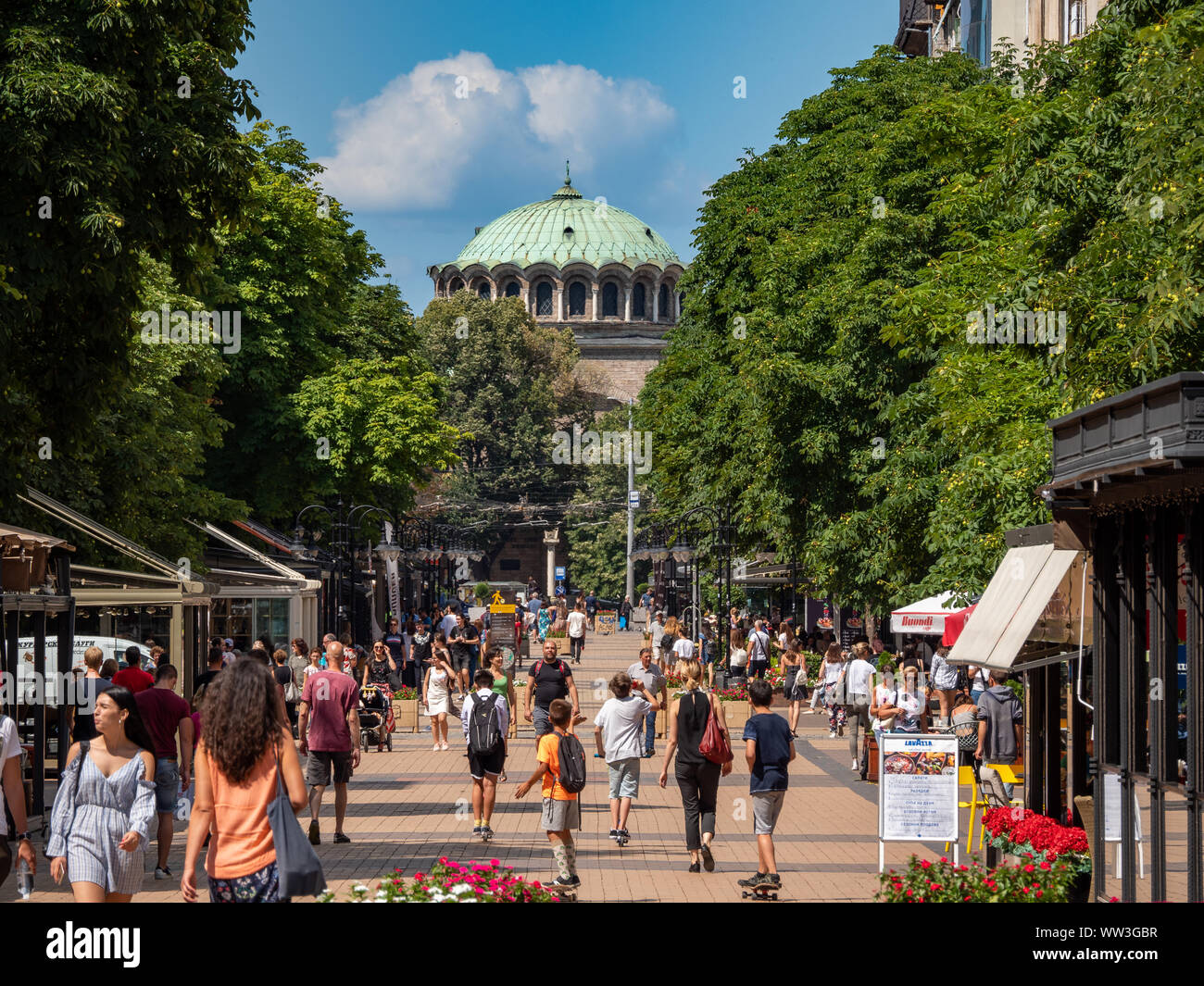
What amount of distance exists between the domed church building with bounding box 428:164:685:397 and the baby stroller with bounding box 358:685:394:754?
9831cm

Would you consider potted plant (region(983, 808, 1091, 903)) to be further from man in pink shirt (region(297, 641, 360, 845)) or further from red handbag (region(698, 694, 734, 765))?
man in pink shirt (region(297, 641, 360, 845))

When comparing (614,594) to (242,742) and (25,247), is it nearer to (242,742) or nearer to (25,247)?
(25,247)

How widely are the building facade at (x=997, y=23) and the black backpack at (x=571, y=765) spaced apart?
14517 mm

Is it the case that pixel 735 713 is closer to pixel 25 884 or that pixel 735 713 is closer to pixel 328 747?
pixel 328 747

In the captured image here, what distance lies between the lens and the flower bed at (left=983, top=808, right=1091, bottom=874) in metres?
11.0

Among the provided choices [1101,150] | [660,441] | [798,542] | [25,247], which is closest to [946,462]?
[798,542]

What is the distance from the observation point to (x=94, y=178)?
49.1 ft

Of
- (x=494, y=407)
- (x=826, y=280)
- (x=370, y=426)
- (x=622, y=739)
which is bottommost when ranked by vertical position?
(x=622, y=739)

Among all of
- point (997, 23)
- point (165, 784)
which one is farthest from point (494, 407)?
point (165, 784)

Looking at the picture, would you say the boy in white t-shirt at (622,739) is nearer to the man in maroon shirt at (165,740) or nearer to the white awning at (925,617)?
the man in maroon shirt at (165,740)

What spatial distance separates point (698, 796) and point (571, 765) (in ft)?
5.35

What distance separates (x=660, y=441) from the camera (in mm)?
52656
